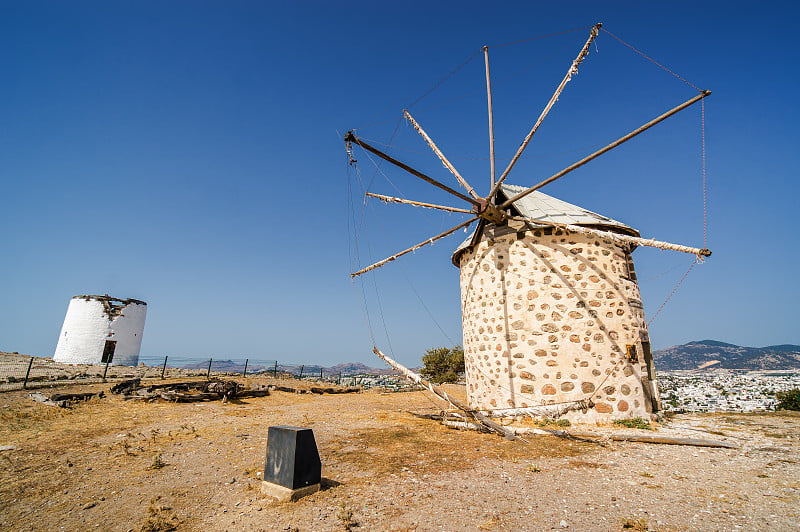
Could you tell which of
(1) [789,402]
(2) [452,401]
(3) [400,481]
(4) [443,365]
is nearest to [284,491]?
(3) [400,481]

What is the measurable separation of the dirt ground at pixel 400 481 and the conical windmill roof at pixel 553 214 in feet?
18.8

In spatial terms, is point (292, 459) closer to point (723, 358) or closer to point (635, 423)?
point (635, 423)

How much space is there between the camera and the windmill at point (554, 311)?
9070mm

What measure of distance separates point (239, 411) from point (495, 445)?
9.06 metres

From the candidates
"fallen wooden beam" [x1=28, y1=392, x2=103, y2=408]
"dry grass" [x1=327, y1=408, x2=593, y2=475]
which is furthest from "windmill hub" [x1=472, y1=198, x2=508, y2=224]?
"fallen wooden beam" [x1=28, y1=392, x2=103, y2=408]

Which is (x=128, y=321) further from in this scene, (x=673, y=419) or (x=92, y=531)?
(x=673, y=419)

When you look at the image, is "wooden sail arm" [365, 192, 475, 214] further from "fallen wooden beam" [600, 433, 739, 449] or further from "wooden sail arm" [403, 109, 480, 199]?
"fallen wooden beam" [600, 433, 739, 449]

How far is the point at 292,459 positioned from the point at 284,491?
1.26ft

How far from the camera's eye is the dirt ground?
12.5 feet

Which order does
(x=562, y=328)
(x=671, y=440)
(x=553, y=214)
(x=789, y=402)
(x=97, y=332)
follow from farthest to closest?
(x=97, y=332)
(x=789, y=402)
(x=553, y=214)
(x=562, y=328)
(x=671, y=440)

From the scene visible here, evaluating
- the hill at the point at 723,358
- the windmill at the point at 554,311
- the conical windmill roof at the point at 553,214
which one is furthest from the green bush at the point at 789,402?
the hill at the point at 723,358

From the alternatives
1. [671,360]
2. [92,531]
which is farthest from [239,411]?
[671,360]

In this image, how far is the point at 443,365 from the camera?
29.9m

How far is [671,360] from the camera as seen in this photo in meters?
104
